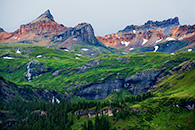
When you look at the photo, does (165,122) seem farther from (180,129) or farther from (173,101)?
(173,101)

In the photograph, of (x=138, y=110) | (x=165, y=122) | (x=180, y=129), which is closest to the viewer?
(x=180, y=129)

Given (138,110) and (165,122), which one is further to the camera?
(138,110)

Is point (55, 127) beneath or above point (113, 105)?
beneath

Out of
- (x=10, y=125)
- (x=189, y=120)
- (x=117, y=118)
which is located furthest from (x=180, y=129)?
(x=10, y=125)

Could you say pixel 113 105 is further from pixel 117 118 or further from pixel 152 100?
pixel 152 100

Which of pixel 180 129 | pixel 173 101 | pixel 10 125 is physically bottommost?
pixel 10 125

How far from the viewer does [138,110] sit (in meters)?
174

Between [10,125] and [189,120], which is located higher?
[189,120]

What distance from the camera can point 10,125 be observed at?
621ft

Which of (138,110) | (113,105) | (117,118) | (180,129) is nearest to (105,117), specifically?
(117,118)

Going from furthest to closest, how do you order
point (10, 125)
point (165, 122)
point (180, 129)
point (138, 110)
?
1. point (10, 125)
2. point (138, 110)
3. point (165, 122)
4. point (180, 129)

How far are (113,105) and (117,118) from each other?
19774 mm

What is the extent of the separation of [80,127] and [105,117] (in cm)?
2189

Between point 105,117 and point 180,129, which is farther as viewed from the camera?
point 105,117
